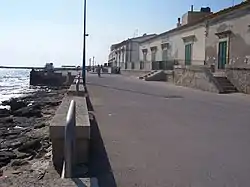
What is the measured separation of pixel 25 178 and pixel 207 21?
3277cm

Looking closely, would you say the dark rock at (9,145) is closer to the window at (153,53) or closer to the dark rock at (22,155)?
the dark rock at (22,155)

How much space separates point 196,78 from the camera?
30.8 metres

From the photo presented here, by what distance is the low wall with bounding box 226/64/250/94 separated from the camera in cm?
2458

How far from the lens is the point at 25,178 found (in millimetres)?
5984

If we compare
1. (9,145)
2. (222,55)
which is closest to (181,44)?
(222,55)

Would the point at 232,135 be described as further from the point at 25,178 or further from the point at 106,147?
the point at 25,178

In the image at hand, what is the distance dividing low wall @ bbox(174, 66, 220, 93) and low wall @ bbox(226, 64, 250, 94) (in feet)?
4.16

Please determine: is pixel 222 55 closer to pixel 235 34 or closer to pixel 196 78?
pixel 235 34

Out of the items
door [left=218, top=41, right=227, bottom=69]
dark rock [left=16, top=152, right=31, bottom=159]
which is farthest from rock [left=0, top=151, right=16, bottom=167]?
door [left=218, top=41, right=227, bottom=69]

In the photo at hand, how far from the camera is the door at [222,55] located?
32.2 metres

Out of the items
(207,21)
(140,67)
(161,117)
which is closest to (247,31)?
(207,21)

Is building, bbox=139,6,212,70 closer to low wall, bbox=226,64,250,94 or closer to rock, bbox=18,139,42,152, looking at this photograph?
low wall, bbox=226,64,250,94

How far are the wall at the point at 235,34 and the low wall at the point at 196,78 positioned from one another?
2.44m

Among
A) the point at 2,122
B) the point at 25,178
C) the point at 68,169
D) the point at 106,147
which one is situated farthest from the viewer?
the point at 2,122
